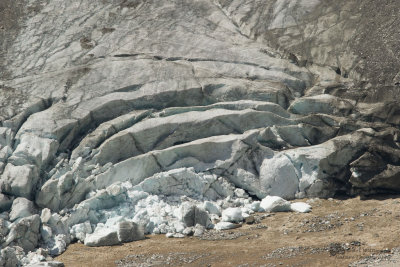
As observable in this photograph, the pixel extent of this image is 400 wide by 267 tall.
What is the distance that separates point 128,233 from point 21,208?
6301mm

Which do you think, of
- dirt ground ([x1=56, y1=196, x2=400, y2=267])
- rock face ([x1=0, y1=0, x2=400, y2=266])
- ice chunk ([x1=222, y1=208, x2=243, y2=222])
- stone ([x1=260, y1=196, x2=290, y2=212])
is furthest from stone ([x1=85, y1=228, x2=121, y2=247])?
stone ([x1=260, y1=196, x2=290, y2=212])

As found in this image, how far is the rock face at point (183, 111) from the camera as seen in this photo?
30094mm

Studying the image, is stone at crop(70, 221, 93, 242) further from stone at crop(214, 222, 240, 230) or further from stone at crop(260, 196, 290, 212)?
stone at crop(260, 196, 290, 212)

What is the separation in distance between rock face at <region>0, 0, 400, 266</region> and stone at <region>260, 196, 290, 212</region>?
0.87 m

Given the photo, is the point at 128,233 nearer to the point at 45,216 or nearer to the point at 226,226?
the point at 45,216

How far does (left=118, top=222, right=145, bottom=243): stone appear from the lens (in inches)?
1081

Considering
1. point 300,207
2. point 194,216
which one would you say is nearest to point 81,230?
point 194,216

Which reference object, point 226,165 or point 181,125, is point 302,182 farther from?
point 181,125

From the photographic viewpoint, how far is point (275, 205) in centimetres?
2952

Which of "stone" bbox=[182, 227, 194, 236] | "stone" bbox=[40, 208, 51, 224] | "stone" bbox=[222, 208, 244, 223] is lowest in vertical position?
"stone" bbox=[182, 227, 194, 236]

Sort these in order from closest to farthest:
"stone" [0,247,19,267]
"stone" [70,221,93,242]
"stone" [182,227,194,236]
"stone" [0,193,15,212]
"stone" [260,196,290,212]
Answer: "stone" [0,247,19,267], "stone" [182,227,194,236], "stone" [70,221,93,242], "stone" [0,193,15,212], "stone" [260,196,290,212]

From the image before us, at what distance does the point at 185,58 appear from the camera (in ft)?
131

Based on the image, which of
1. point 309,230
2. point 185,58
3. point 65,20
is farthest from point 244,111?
point 65,20

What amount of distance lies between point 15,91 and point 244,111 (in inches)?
640
